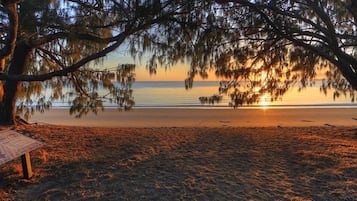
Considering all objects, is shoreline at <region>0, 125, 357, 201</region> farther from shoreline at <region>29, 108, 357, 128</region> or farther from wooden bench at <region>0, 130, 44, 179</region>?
shoreline at <region>29, 108, 357, 128</region>

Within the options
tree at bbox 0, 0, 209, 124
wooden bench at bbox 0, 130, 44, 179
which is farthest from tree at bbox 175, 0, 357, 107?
wooden bench at bbox 0, 130, 44, 179

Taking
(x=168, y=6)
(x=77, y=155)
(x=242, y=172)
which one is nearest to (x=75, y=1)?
(x=168, y=6)

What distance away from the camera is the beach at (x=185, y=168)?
4797 millimetres

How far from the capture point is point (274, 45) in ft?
25.9

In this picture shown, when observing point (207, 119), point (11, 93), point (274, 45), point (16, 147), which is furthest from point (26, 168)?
point (207, 119)

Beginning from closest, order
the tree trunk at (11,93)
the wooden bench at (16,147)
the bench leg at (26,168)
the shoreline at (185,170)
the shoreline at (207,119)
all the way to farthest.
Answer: the wooden bench at (16,147), the shoreline at (185,170), the bench leg at (26,168), the tree trunk at (11,93), the shoreline at (207,119)

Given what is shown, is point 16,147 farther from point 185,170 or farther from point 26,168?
point 185,170

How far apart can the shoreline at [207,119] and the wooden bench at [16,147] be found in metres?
8.04

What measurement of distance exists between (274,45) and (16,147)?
5.05 meters

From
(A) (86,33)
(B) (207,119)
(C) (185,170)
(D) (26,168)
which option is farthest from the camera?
(B) (207,119)

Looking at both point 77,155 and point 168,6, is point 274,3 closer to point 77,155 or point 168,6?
point 168,6

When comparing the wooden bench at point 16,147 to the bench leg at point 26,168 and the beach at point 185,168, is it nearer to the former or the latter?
the bench leg at point 26,168

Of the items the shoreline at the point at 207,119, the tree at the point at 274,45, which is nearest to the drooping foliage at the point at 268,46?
the tree at the point at 274,45

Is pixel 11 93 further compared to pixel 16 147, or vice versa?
pixel 11 93
